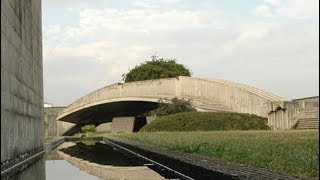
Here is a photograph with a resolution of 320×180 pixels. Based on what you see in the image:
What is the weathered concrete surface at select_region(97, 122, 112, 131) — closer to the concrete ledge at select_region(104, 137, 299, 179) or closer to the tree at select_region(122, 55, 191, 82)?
the tree at select_region(122, 55, 191, 82)

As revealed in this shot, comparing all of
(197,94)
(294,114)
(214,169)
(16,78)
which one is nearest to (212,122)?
(294,114)

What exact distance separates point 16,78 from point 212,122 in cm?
2084

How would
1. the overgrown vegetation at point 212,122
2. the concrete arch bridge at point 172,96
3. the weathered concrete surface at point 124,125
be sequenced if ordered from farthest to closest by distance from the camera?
the weathered concrete surface at point 124,125
the concrete arch bridge at point 172,96
the overgrown vegetation at point 212,122

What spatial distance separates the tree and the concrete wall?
50.3 metres

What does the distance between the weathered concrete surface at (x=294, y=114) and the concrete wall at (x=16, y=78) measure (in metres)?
17.9

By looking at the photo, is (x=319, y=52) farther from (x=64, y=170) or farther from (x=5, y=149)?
(x=64, y=170)

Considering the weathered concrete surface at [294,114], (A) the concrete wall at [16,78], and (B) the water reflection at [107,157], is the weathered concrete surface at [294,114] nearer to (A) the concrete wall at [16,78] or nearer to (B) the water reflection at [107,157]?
(B) the water reflection at [107,157]

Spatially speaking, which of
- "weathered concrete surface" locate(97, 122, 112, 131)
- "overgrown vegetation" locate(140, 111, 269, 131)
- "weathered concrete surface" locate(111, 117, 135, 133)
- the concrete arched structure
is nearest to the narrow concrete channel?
"overgrown vegetation" locate(140, 111, 269, 131)

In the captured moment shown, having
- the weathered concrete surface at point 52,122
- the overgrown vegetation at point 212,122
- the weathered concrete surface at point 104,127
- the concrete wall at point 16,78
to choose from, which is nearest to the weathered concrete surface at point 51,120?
the weathered concrete surface at point 52,122

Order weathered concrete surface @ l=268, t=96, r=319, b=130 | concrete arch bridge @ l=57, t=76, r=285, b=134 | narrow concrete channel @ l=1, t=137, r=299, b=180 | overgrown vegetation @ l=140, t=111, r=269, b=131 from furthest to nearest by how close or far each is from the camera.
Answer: concrete arch bridge @ l=57, t=76, r=285, b=134
overgrown vegetation @ l=140, t=111, r=269, b=131
weathered concrete surface @ l=268, t=96, r=319, b=130
narrow concrete channel @ l=1, t=137, r=299, b=180

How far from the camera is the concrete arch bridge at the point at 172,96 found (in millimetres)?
38562

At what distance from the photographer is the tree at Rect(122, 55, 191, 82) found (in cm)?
7094

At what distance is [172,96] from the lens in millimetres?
45375

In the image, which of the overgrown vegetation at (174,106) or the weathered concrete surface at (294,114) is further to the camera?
the overgrown vegetation at (174,106)
